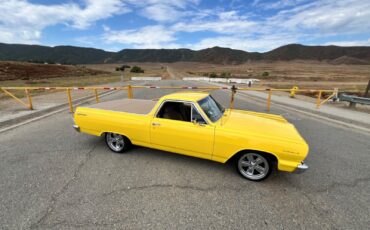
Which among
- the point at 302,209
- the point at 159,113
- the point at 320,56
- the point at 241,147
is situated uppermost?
the point at 320,56

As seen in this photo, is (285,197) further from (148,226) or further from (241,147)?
(148,226)

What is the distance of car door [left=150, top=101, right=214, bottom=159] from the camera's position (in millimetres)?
3316

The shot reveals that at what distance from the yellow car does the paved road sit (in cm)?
35

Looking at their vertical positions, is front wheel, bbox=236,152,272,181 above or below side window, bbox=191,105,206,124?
below

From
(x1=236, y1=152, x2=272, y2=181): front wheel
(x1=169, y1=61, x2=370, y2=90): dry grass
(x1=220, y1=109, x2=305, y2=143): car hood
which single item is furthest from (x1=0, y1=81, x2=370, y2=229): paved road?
(x1=169, y1=61, x2=370, y2=90): dry grass

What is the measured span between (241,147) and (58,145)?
4283 millimetres

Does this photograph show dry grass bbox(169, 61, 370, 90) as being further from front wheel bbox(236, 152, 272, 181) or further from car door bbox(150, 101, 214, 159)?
car door bbox(150, 101, 214, 159)

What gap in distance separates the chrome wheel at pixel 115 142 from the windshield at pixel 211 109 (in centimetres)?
191

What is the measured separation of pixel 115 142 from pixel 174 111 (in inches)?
64.2

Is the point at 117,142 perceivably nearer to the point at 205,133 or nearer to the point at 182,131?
the point at 182,131

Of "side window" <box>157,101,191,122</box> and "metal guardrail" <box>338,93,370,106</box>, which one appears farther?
"metal guardrail" <box>338,93,370,106</box>

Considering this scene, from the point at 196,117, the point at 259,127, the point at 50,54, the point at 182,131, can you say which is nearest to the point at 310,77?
the point at 259,127

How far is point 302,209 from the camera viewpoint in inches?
104

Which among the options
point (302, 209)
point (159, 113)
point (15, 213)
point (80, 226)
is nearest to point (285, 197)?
point (302, 209)
